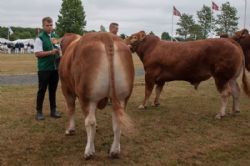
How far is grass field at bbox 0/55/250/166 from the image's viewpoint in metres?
6.06

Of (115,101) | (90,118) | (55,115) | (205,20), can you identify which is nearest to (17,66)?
(55,115)

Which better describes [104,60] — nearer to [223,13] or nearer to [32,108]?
[32,108]

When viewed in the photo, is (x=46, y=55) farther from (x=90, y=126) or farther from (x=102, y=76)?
(x=102, y=76)

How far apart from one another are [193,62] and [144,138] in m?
2.90

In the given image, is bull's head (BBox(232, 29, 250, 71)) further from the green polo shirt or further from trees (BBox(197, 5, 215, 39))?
trees (BBox(197, 5, 215, 39))

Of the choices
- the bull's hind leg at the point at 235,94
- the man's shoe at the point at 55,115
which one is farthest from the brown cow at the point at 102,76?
the bull's hind leg at the point at 235,94

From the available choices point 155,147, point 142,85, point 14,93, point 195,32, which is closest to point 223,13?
point 195,32

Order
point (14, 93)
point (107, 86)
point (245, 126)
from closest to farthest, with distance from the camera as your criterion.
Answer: point (107, 86)
point (245, 126)
point (14, 93)

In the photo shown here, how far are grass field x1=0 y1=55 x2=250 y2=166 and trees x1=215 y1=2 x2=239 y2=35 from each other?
47.6m

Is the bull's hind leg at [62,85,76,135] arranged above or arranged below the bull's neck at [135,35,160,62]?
below

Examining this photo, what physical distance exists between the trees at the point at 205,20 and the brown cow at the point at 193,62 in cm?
4987

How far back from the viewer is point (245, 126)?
8.27m

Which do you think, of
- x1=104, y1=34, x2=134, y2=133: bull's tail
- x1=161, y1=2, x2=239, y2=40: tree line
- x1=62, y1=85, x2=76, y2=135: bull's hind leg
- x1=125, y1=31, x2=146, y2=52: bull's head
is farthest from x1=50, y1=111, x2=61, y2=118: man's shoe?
x1=161, y1=2, x2=239, y2=40: tree line

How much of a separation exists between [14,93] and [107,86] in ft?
23.3
